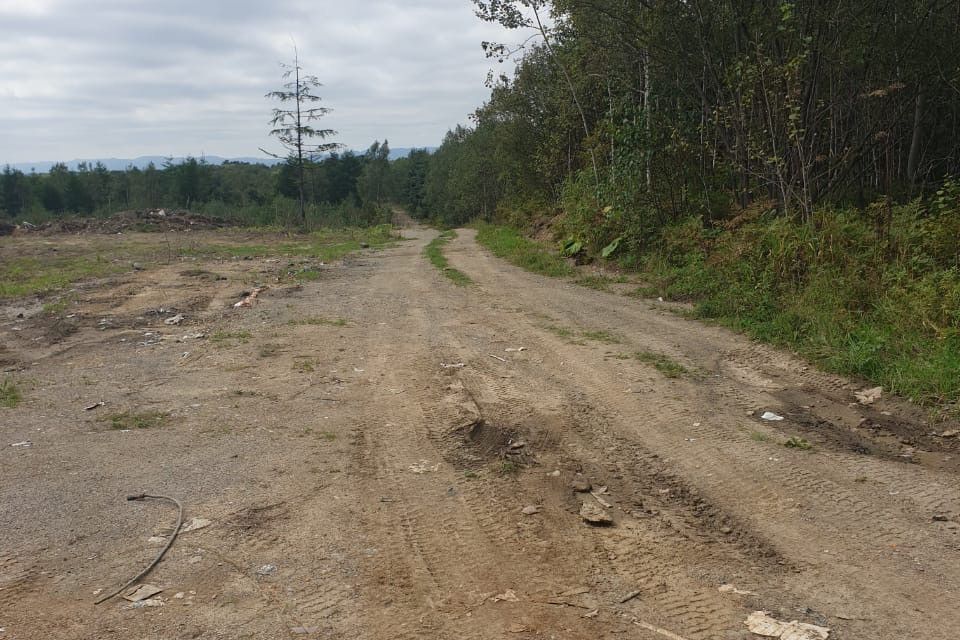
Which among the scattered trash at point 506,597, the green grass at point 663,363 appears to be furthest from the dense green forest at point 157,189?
the scattered trash at point 506,597

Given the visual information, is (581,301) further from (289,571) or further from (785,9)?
(289,571)

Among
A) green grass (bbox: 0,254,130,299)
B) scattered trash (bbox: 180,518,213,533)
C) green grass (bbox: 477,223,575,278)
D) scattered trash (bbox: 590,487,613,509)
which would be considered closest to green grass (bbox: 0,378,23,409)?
scattered trash (bbox: 180,518,213,533)

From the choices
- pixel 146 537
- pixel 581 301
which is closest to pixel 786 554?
pixel 146 537

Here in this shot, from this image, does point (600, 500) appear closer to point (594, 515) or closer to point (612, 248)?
point (594, 515)

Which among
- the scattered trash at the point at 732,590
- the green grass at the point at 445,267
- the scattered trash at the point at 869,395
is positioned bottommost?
the scattered trash at the point at 732,590

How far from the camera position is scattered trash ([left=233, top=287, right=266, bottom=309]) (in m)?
11.3

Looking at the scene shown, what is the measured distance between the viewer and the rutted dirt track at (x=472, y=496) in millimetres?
3100

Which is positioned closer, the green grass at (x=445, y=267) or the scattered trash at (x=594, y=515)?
the scattered trash at (x=594, y=515)

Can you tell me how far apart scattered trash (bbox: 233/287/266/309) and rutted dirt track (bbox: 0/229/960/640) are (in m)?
3.22

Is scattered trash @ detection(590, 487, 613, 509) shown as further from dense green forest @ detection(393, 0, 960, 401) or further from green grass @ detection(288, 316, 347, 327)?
green grass @ detection(288, 316, 347, 327)

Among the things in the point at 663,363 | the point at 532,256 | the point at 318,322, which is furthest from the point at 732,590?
the point at 532,256

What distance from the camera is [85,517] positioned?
4.03 metres

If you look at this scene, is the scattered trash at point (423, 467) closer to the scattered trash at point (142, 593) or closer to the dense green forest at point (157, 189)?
the scattered trash at point (142, 593)

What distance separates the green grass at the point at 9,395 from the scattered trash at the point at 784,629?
6.52 metres
